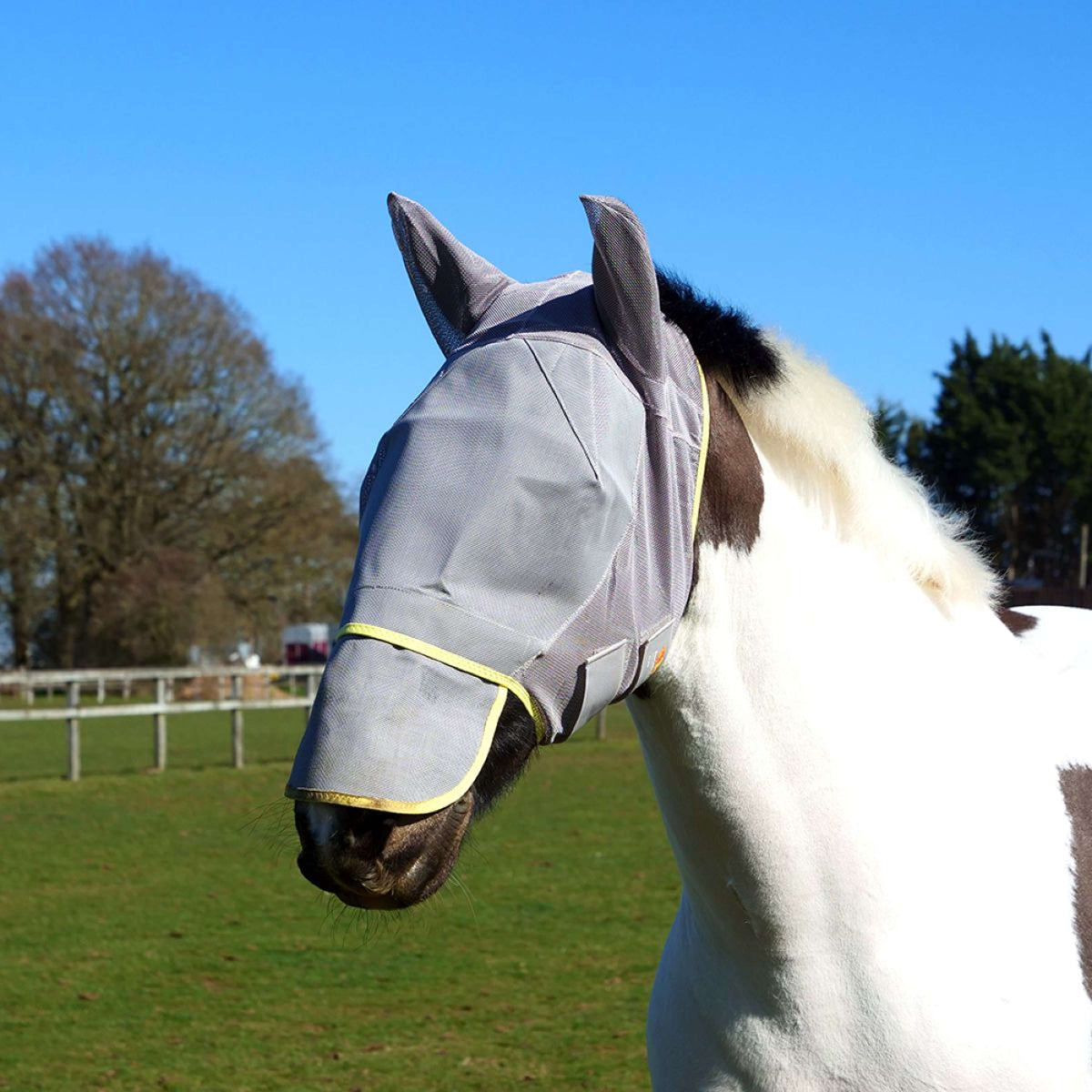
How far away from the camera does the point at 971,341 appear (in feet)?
168

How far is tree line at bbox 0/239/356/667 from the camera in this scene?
113 feet

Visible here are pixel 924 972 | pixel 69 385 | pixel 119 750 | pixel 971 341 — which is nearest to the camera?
pixel 924 972

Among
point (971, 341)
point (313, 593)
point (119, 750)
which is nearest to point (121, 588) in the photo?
point (313, 593)

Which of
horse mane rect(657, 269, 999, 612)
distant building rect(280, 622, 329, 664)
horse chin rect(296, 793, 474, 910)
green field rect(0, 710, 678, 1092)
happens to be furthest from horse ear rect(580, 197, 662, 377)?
distant building rect(280, 622, 329, 664)

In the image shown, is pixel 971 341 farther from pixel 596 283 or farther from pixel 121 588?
pixel 596 283

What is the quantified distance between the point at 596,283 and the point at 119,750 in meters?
18.8

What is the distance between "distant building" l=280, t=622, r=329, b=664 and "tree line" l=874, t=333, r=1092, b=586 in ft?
73.4

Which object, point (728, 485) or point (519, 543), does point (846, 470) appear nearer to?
point (728, 485)

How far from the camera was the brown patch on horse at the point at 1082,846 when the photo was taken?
1.99m

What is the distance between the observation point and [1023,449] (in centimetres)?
4747

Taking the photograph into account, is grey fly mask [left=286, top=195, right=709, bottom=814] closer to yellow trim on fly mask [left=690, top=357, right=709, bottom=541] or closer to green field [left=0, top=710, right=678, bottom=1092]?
yellow trim on fly mask [left=690, top=357, right=709, bottom=541]

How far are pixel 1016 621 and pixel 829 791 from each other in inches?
38.9

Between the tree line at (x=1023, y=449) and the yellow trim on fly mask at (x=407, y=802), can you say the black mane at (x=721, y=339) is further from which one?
the tree line at (x=1023, y=449)

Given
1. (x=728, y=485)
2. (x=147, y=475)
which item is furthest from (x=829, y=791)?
(x=147, y=475)
